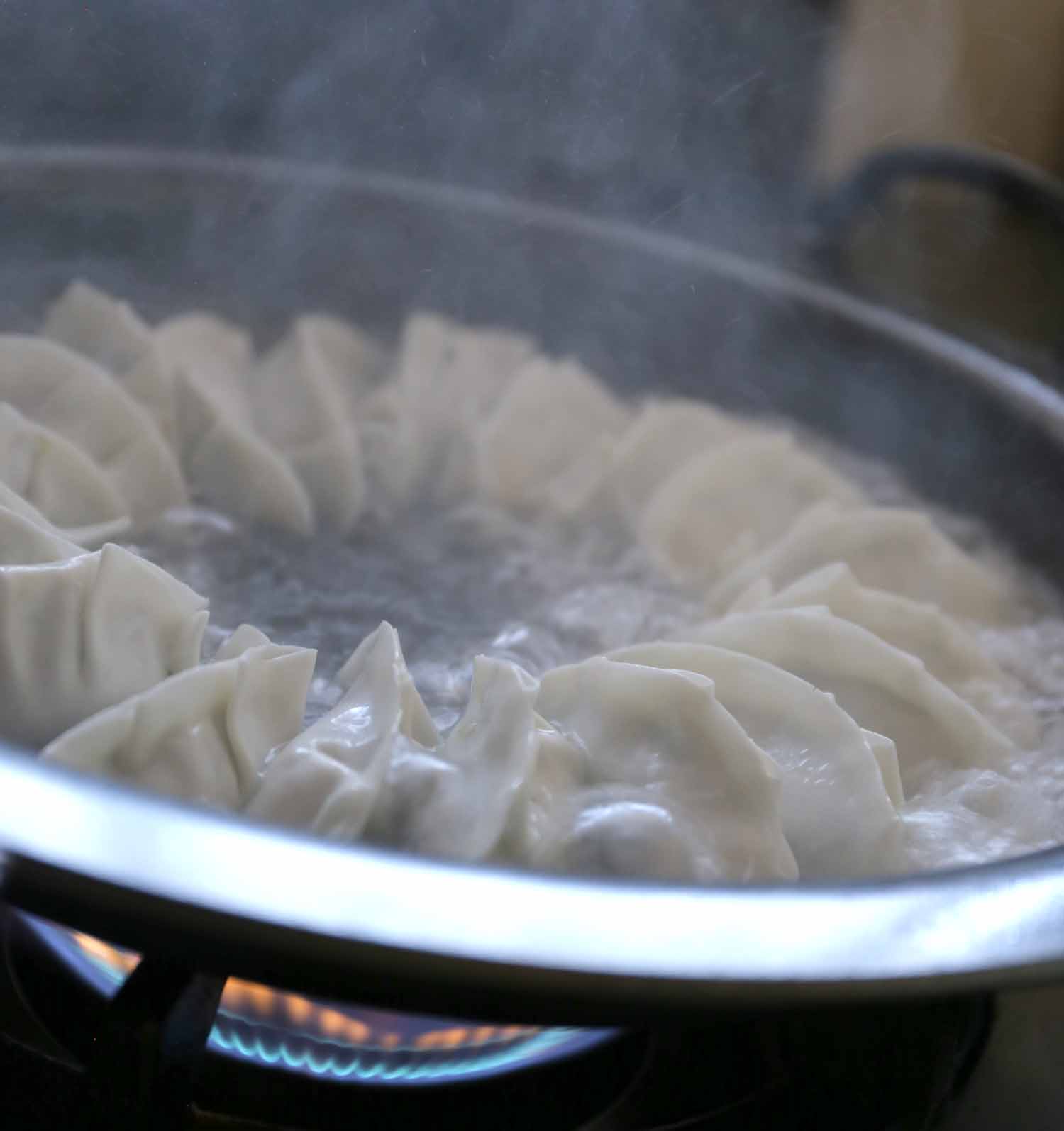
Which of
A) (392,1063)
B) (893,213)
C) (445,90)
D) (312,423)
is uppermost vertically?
(445,90)

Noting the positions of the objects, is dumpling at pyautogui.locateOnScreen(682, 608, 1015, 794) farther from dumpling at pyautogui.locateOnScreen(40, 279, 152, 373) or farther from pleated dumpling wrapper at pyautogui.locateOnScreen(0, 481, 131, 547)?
dumpling at pyautogui.locateOnScreen(40, 279, 152, 373)

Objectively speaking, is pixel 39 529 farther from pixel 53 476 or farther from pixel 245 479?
pixel 245 479

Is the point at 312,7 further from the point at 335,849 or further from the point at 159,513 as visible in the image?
the point at 335,849

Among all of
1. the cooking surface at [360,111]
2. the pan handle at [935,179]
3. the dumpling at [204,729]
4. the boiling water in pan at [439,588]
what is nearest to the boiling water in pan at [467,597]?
the boiling water in pan at [439,588]

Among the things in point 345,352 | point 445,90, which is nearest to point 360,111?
point 445,90

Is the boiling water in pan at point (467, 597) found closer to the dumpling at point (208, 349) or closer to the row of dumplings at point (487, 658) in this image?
the row of dumplings at point (487, 658)

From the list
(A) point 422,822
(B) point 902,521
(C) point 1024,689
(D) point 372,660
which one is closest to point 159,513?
(D) point 372,660

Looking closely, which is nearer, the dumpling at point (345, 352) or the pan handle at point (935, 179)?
the dumpling at point (345, 352)
